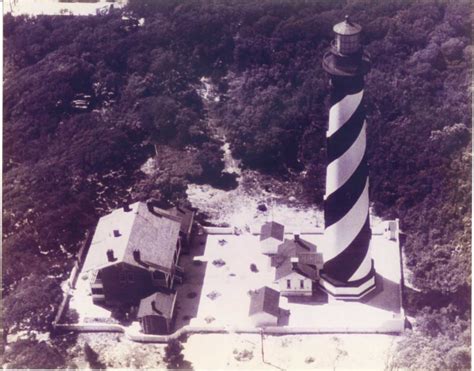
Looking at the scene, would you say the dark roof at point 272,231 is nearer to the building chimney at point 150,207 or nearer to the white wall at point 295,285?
the white wall at point 295,285

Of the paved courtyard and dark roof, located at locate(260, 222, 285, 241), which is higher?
dark roof, located at locate(260, 222, 285, 241)

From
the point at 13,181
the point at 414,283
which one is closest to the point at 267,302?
the point at 414,283

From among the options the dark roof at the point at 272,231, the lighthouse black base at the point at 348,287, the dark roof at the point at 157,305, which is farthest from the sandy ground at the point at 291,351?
the dark roof at the point at 272,231

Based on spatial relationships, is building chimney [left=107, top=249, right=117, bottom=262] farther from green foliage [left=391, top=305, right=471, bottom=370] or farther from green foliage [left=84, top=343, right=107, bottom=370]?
green foliage [left=391, top=305, right=471, bottom=370]

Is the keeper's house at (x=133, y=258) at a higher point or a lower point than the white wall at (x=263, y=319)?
higher

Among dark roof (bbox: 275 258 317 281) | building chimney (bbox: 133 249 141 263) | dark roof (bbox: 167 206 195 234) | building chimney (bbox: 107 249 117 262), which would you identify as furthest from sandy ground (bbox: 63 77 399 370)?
building chimney (bbox: 107 249 117 262)

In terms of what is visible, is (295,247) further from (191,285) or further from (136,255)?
(136,255)
